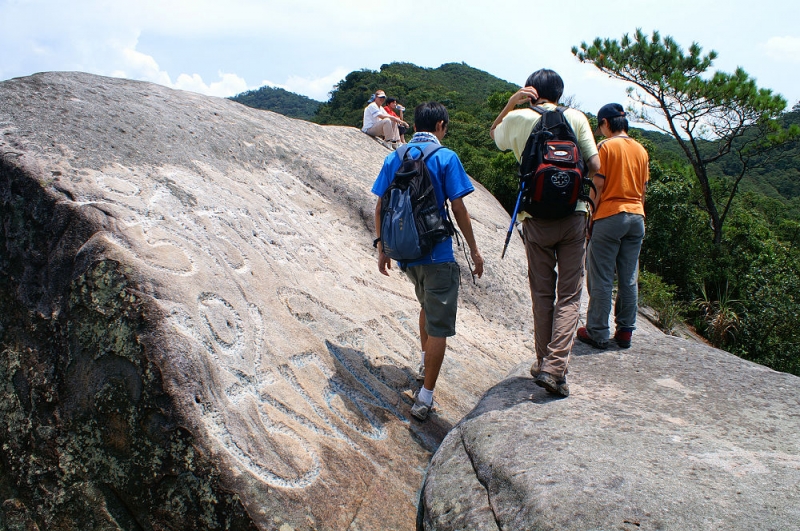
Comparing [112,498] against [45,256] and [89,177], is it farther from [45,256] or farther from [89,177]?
[89,177]

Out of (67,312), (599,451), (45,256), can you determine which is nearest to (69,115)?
(45,256)

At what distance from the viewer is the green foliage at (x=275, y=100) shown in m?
74.2

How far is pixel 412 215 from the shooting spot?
10.2 feet

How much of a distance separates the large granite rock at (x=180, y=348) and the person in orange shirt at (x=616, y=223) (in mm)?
948

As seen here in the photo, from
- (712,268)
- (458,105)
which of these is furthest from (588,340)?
(458,105)


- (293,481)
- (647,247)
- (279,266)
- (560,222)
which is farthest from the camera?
(647,247)

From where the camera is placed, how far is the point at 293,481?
2738 millimetres

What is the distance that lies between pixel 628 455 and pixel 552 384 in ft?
2.06

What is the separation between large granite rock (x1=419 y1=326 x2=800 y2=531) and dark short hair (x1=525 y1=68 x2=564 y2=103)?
5.28ft

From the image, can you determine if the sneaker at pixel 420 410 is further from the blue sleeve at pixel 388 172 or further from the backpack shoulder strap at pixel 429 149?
the backpack shoulder strap at pixel 429 149

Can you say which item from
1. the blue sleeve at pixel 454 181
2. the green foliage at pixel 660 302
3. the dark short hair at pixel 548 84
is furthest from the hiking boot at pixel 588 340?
the green foliage at pixel 660 302

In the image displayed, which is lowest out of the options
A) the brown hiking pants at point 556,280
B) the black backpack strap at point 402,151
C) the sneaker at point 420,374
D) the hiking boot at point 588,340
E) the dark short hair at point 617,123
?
the sneaker at point 420,374

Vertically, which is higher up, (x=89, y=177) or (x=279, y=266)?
(x=89, y=177)

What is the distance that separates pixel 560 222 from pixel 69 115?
3409 millimetres
